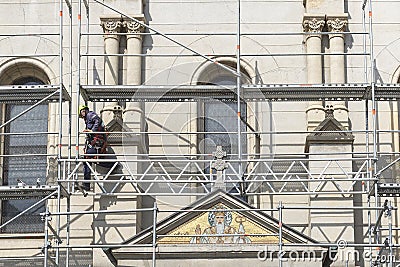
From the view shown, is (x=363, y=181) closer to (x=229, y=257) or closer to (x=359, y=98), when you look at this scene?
(x=359, y=98)

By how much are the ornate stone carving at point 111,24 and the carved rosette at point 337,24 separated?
4.61 metres

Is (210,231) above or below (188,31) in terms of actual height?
below

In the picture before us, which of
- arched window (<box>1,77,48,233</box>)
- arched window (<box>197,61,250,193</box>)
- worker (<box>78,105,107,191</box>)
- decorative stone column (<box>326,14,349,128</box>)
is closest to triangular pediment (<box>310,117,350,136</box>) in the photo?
decorative stone column (<box>326,14,349,128</box>)

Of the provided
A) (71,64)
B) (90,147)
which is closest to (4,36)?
(71,64)

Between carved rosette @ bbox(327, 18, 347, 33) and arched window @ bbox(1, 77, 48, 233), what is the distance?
658 centimetres

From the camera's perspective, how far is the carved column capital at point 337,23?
93.8 feet

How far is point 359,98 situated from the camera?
2720 centimetres

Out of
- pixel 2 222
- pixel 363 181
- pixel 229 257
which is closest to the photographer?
pixel 229 257

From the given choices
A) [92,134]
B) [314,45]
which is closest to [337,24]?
[314,45]

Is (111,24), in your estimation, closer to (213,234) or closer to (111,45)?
(111,45)

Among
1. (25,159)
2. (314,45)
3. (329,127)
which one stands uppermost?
(314,45)

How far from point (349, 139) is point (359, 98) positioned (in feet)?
3.11

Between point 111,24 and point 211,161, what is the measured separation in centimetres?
463

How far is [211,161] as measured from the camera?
1018 inches
